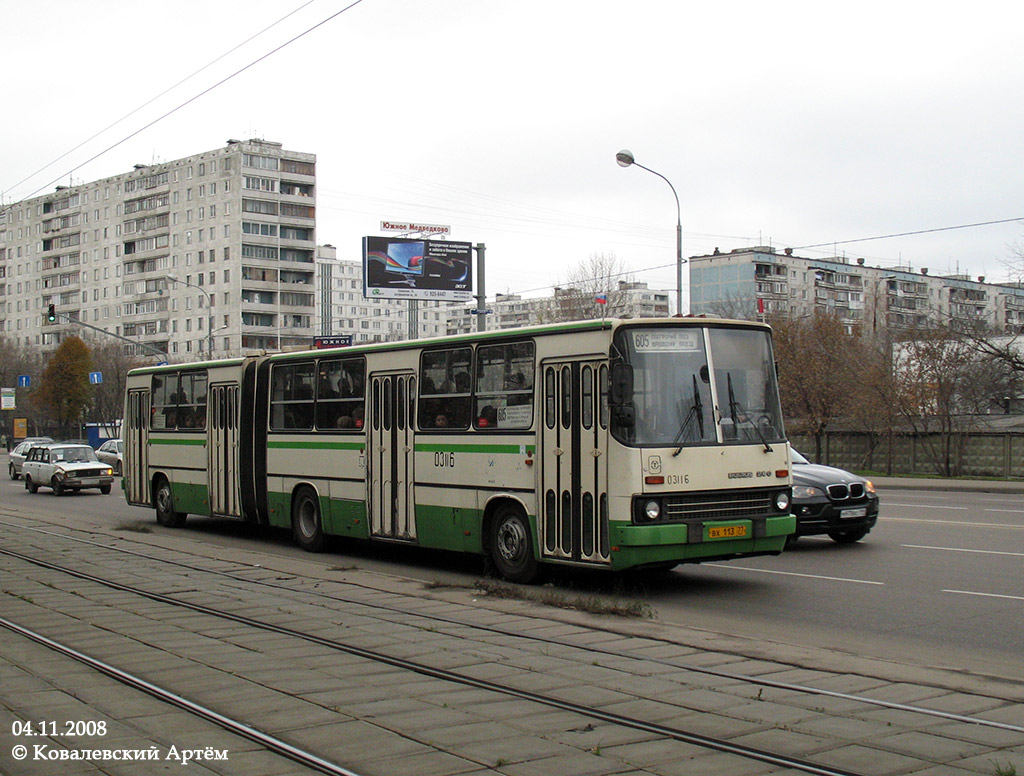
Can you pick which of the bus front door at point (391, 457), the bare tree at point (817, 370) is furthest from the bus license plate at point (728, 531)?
the bare tree at point (817, 370)

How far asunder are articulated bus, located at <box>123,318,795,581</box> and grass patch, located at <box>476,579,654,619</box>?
461mm

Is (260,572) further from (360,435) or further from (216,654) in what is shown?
(216,654)

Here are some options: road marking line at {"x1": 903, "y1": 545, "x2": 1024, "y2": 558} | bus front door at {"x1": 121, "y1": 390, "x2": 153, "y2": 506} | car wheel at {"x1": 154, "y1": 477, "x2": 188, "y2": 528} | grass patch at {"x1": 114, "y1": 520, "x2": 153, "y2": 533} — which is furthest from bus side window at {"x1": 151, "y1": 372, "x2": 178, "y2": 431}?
road marking line at {"x1": 903, "y1": 545, "x2": 1024, "y2": 558}

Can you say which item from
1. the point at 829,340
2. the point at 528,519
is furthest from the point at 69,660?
the point at 829,340

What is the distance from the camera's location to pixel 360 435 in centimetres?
1574

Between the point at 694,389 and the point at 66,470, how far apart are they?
27926 mm

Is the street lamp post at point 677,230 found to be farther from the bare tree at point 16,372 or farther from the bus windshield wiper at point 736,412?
the bare tree at point 16,372

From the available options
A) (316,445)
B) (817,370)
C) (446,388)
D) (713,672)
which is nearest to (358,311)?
(817,370)

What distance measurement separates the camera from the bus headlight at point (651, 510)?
37.0 feet

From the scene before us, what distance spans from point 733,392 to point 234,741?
7.32 meters

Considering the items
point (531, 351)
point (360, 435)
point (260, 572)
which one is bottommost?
point (260, 572)

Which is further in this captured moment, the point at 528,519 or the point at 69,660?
the point at 528,519

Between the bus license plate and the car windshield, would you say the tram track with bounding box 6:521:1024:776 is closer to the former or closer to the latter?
the bus license plate

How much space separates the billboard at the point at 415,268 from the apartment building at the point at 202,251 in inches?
2115
